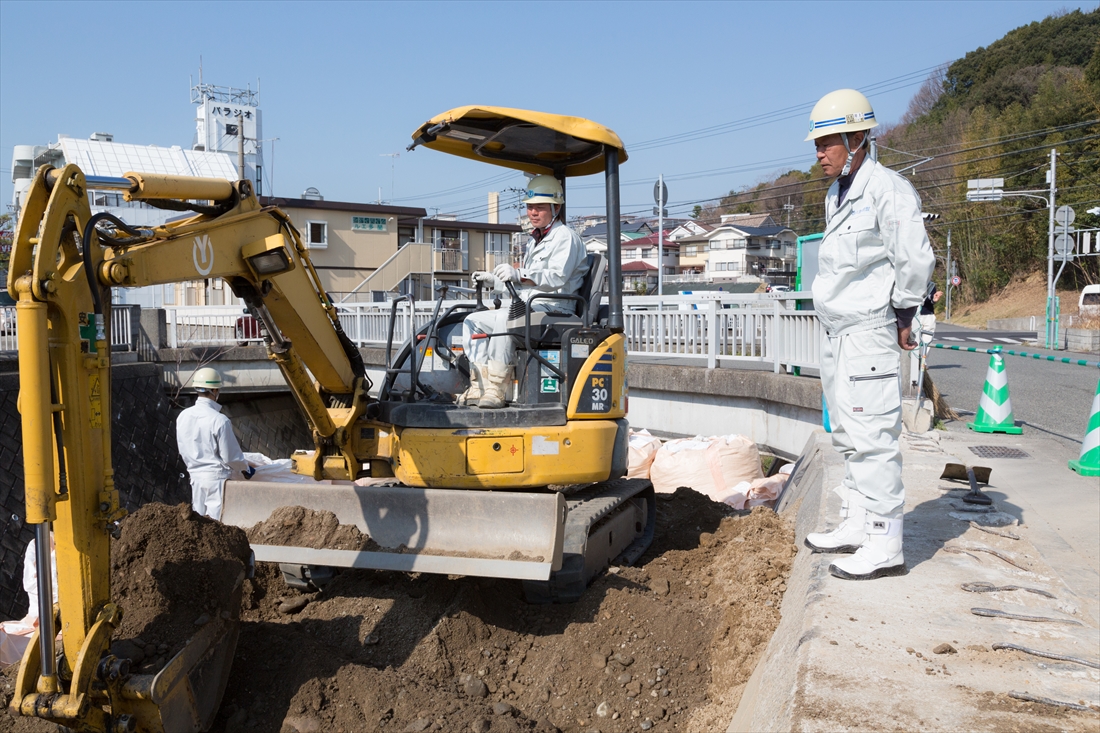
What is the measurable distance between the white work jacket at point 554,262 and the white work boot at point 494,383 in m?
0.49

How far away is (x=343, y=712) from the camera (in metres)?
3.88

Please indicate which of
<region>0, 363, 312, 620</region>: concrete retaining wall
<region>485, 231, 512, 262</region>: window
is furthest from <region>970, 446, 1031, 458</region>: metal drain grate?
<region>485, 231, 512, 262</region>: window

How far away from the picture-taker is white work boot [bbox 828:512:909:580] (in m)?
3.91

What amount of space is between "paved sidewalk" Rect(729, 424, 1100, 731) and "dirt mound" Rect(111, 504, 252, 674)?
97.2 inches

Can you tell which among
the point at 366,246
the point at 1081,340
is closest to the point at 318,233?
the point at 366,246

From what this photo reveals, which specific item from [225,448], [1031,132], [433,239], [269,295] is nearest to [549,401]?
[269,295]

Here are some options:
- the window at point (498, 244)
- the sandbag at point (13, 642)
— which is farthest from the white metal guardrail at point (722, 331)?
the window at point (498, 244)

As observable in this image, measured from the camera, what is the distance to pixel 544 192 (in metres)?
5.78

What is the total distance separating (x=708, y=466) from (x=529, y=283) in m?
4.15

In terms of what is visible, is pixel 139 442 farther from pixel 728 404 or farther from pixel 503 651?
pixel 503 651

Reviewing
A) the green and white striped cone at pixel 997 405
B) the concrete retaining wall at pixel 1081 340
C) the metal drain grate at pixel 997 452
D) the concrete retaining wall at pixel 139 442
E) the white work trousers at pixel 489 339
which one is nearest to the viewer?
the white work trousers at pixel 489 339

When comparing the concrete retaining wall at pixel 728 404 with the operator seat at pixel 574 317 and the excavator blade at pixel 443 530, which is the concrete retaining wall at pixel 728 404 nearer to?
the operator seat at pixel 574 317

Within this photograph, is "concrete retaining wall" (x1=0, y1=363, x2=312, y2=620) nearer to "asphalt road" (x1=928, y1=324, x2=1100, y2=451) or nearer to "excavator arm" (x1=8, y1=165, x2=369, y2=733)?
"excavator arm" (x1=8, y1=165, x2=369, y2=733)

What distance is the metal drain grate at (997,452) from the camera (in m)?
7.61
